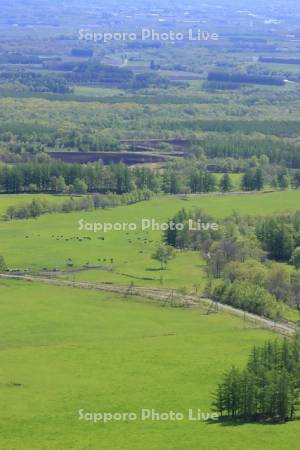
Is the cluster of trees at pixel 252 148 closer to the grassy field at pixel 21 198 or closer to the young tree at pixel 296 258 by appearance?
the grassy field at pixel 21 198

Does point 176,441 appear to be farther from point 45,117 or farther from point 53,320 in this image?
point 45,117

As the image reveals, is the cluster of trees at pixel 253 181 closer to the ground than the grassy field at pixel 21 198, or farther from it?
farther from it

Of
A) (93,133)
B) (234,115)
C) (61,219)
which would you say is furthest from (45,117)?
(61,219)

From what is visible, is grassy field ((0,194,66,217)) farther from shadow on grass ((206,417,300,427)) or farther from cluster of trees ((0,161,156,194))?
shadow on grass ((206,417,300,427))

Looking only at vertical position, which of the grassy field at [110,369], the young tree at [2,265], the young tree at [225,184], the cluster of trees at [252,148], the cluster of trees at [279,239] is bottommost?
the grassy field at [110,369]

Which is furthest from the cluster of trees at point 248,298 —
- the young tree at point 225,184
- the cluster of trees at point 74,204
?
the young tree at point 225,184

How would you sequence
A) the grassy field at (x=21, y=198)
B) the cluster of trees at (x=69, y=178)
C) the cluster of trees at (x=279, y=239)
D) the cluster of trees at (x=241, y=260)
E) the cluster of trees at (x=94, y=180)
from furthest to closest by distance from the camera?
the cluster of trees at (x=94, y=180) < the cluster of trees at (x=69, y=178) < the grassy field at (x=21, y=198) < the cluster of trees at (x=279, y=239) < the cluster of trees at (x=241, y=260)
